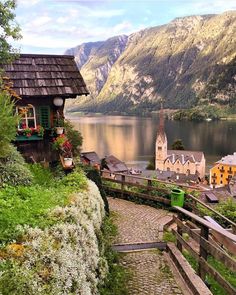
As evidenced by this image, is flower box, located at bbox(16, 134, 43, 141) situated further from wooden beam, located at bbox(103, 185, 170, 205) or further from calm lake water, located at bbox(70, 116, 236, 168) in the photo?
calm lake water, located at bbox(70, 116, 236, 168)

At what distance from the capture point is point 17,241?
174 inches

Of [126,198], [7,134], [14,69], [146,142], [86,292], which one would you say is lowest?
[146,142]

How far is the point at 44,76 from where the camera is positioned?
13102mm

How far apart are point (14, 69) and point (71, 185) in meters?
6.56

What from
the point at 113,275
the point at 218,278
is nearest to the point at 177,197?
the point at 113,275

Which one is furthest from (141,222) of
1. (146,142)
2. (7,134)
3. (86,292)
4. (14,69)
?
(146,142)

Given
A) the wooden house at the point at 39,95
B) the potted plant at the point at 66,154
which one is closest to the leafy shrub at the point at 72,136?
the wooden house at the point at 39,95

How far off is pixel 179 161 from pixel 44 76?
3176 inches

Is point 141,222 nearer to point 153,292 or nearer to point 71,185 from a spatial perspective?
point 71,185

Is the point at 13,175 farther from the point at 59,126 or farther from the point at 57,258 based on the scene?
the point at 59,126

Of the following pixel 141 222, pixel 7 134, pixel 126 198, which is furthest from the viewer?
pixel 126 198

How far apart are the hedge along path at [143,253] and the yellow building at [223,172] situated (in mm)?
70207

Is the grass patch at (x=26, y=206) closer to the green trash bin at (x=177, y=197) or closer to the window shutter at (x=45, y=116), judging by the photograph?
the window shutter at (x=45, y=116)

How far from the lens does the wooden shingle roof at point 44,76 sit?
12547 millimetres
